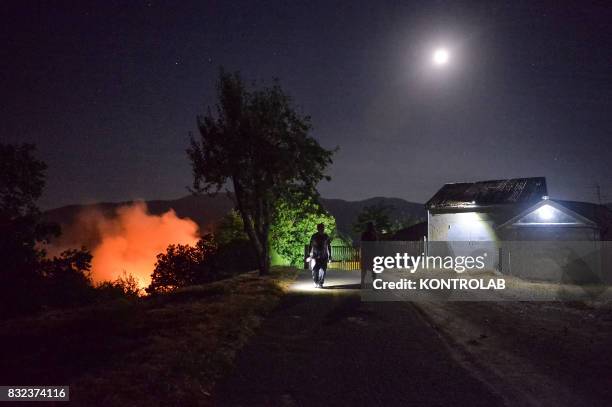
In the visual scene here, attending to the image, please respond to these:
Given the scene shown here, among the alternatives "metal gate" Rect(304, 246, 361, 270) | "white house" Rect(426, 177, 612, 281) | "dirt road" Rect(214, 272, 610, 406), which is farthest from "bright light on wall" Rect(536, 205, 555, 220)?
"dirt road" Rect(214, 272, 610, 406)

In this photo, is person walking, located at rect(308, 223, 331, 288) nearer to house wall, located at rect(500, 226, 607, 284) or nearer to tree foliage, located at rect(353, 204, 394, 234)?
house wall, located at rect(500, 226, 607, 284)

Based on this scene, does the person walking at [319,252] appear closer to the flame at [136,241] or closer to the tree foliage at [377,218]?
the tree foliage at [377,218]

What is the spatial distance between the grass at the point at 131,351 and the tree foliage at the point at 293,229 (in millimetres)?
23875

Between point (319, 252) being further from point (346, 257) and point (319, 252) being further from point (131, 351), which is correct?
point (346, 257)

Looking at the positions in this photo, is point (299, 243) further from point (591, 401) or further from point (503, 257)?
point (591, 401)

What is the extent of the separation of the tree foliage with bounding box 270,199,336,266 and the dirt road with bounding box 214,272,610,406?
955 inches

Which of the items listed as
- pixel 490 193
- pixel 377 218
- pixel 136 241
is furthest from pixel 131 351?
pixel 136 241

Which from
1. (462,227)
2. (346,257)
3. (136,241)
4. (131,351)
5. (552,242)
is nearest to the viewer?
(131,351)

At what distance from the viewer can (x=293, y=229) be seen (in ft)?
121

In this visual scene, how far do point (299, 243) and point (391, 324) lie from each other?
1068 inches

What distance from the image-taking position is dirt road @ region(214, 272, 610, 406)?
5.74m

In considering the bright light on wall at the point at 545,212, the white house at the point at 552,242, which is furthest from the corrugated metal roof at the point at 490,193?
the bright light on wall at the point at 545,212

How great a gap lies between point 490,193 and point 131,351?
3804cm

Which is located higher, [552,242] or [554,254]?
[552,242]
